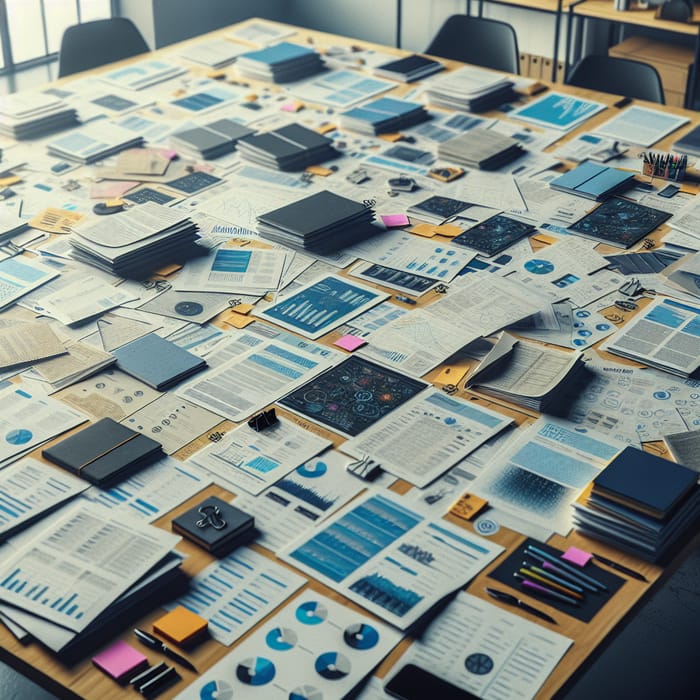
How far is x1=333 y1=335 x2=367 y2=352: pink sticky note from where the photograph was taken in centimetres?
260

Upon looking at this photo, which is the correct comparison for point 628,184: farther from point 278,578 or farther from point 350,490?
point 278,578

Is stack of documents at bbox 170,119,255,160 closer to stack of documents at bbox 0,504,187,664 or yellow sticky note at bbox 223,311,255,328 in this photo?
yellow sticky note at bbox 223,311,255,328

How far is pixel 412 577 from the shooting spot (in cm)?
188

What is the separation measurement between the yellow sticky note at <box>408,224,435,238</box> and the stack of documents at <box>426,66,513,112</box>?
0.99 metres

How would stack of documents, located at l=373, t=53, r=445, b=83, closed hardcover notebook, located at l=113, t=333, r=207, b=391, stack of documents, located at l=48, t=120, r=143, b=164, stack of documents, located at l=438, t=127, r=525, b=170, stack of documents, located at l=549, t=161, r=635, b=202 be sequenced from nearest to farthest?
1. closed hardcover notebook, located at l=113, t=333, r=207, b=391
2. stack of documents, located at l=549, t=161, r=635, b=202
3. stack of documents, located at l=438, t=127, r=525, b=170
4. stack of documents, located at l=48, t=120, r=143, b=164
5. stack of documents, located at l=373, t=53, r=445, b=83

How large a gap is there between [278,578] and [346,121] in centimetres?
238

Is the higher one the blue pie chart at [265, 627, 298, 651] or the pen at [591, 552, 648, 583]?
the blue pie chart at [265, 627, 298, 651]

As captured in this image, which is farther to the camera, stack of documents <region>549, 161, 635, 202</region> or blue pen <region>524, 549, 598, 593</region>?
stack of documents <region>549, 161, 635, 202</region>

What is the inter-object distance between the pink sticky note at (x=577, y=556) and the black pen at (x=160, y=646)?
714mm

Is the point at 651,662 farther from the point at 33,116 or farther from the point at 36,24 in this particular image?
the point at 36,24

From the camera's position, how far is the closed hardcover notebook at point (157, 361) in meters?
2.48

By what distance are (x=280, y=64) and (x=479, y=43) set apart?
3.19 feet

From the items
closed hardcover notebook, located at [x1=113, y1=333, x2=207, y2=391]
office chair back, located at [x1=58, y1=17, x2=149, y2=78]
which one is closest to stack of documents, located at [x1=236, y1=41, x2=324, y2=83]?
office chair back, located at [x1=58, y1=17, x2=149, y2=78]

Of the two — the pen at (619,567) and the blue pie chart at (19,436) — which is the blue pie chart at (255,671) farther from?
the blue pie chart at (19,436)
